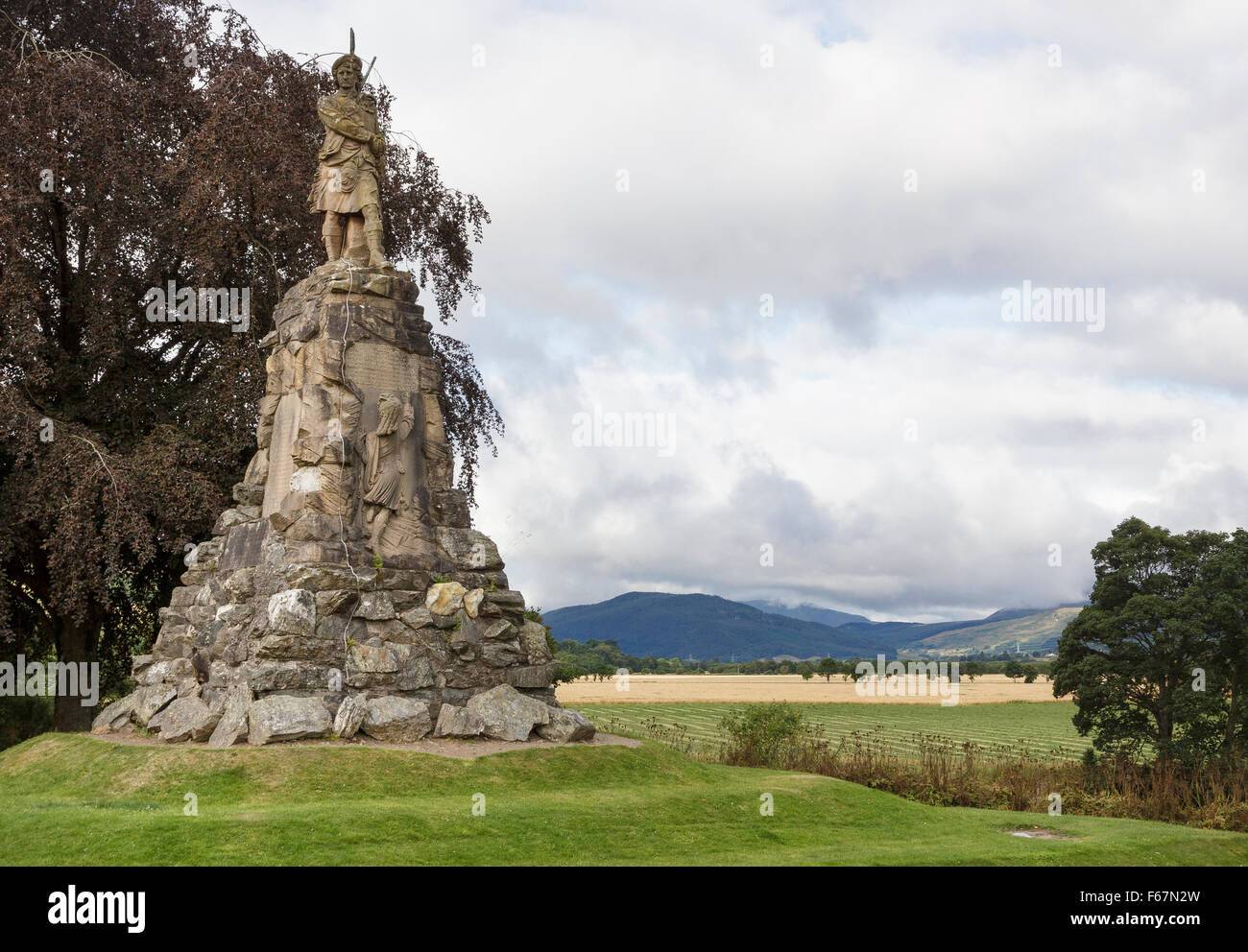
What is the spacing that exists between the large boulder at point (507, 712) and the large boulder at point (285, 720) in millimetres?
2193

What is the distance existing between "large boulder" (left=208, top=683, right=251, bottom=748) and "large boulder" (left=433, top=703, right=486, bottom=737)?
8.46 feet

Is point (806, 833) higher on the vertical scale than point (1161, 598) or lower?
lower

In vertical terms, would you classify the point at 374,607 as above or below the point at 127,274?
below

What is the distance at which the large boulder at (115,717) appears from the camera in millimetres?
17000

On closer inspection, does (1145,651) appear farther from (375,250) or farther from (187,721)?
(187,721)

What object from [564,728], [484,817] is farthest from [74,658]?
[484,817]

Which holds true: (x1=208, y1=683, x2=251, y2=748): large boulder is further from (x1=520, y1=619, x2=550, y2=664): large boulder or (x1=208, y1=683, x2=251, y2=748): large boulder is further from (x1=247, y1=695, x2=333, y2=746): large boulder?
(x1=520, y1=619, x2=550, y2=664): large boulder

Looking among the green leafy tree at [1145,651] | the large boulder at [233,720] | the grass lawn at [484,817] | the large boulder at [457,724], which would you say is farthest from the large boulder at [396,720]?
the green leafy tree at [1145,651]

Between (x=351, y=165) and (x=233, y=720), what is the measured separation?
9450 mm

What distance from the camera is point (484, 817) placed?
11.5m

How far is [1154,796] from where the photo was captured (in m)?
18.1
